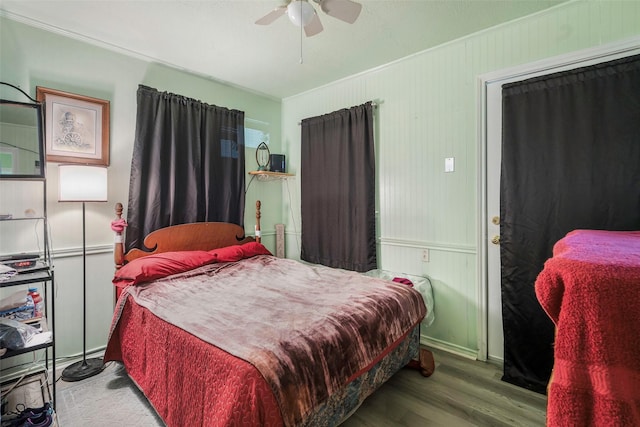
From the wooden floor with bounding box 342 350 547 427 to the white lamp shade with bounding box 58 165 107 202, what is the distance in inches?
92.5

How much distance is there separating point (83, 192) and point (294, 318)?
6.06 feet

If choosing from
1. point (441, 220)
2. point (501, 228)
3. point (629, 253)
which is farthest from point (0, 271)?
point (501, 228)

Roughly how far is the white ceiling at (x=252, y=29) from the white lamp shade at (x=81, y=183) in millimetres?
1108

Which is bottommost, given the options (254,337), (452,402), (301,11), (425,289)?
(452,402)

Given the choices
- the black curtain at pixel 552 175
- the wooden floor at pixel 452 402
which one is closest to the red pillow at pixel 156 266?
the wooden floor at pixel 452 402

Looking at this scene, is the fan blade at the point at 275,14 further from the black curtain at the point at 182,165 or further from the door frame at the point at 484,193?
the door frame at the point at 484,193

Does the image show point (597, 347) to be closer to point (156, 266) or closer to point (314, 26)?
point (314, 26)

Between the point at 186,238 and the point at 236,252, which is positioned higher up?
the point at 186,238

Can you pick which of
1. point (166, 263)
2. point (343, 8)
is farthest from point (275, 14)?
point (166, 263)

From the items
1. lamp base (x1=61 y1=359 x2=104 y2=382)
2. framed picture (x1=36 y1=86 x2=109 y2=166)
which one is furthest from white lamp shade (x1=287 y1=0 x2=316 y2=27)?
lamp base (x1=61 y1=359 x2=104 y2=382)

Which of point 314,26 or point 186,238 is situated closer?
point 314,26

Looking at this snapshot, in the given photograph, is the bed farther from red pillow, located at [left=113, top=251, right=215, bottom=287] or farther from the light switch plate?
the light switch plate

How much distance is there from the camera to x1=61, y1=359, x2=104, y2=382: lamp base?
218cm

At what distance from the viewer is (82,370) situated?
2250 millimetres
